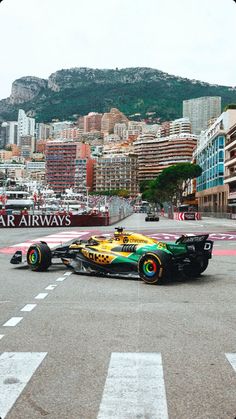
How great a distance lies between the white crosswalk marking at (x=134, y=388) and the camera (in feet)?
10.9

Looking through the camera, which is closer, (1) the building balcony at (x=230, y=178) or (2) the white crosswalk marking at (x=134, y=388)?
(2) the white crosswalk marking at (x=134, y=388)

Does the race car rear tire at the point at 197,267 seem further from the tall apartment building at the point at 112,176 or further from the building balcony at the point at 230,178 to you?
the tall apartment building at the point at 112,176

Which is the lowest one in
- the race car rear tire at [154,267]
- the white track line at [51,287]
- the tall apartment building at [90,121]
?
the white track line at [51,287]

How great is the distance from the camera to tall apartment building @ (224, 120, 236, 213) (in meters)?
87.4

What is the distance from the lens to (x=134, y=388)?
388cm

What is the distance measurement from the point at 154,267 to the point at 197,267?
4.95 ft

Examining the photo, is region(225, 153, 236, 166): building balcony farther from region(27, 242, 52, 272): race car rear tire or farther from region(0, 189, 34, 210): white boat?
region(27, 242, 52, 272): race car rear tire

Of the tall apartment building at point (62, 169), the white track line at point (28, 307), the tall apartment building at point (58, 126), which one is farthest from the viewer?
the tall apartment building at point (62, 169)

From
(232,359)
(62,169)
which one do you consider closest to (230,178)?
(62,169)

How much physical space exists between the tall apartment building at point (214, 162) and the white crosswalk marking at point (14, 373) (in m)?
79.1

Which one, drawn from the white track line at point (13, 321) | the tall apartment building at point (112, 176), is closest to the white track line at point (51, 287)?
the white track line at point (13, 321)

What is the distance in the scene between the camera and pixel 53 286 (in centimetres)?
960

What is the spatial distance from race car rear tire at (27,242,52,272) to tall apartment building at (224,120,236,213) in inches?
2956

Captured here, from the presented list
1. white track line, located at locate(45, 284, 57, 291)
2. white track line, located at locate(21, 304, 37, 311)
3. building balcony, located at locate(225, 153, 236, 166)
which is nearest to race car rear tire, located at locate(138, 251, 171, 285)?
white track line, located at locate(45, 284, 57, 291)
